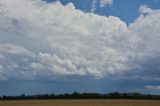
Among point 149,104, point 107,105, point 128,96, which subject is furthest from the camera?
point 128,96

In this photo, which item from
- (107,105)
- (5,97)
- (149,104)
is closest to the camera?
(107,105)

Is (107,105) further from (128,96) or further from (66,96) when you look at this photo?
(66,96)

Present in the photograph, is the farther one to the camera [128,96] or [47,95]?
[47,95]

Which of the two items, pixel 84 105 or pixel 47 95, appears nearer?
pixel 84 105

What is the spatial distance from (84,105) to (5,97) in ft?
135

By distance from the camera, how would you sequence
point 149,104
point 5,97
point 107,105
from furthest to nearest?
point 5,97, point 149,104, point 107,105

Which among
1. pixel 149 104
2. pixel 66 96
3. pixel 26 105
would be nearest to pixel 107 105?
pixel 149 104

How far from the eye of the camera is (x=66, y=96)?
12231 centimetres

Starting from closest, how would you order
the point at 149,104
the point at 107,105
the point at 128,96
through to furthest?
the point at 107,105
the point at 149,104
the point at 128,96

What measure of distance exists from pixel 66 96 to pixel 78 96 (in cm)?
380

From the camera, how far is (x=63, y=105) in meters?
88.8

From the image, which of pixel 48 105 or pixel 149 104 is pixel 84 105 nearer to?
pixel 48 105

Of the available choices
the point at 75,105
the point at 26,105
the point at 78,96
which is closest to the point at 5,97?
the point at 78,96

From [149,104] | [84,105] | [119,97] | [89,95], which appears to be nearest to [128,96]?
[119,97]
